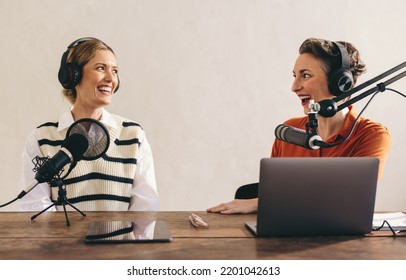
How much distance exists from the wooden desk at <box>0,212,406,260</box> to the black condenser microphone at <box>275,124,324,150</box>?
24 cm

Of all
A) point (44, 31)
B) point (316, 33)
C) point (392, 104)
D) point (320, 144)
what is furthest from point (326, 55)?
point (44, 31)

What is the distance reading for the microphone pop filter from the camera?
1.52 metres

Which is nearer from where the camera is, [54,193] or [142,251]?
[142,251]

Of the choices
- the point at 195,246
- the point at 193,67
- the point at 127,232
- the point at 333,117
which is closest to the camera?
the point at 195,246

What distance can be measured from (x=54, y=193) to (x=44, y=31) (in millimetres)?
1701

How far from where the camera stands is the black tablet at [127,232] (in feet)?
4.35

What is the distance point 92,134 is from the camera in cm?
153

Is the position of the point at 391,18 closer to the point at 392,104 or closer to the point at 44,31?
the point at 392,104

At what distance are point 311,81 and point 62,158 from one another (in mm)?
1052

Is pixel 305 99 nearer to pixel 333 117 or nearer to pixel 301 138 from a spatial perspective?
pixel 333 117

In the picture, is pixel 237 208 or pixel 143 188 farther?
pixel 143 188

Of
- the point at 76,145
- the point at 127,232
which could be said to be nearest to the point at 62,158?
the point at 76,145

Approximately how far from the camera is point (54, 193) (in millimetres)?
2139

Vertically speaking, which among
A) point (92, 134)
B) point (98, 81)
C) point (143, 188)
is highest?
point (98, 81)
